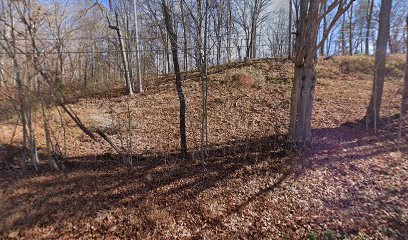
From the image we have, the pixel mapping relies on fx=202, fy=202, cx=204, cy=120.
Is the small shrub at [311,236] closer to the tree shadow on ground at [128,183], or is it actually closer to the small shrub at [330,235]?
the small shrub at [330,235]

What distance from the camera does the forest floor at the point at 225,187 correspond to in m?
3.16

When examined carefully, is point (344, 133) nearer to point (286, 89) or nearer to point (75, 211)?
point (286, 89)

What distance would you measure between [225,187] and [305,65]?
137 inches

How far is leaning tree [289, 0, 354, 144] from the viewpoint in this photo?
459cm

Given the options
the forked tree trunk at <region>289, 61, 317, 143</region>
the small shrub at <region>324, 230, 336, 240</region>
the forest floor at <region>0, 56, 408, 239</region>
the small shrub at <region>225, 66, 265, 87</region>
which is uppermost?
the small shrub at <region>225, 66, 265, 87</region>

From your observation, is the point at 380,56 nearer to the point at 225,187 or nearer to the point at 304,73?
the point at 304,73

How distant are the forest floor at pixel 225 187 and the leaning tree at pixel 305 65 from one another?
637mm

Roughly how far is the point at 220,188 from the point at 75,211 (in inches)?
104

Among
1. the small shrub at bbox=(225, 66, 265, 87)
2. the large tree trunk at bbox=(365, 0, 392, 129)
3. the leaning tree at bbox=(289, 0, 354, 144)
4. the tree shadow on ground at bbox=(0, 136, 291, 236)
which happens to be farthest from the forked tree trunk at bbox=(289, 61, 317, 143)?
the small shrub at bbox=(225, 66, 265, 87)

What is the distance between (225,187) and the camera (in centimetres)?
417

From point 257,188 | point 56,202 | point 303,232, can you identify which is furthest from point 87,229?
point 303,232

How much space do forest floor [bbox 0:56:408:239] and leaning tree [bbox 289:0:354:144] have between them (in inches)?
25.1

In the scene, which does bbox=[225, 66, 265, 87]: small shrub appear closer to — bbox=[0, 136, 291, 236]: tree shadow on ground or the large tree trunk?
the large tree trunk

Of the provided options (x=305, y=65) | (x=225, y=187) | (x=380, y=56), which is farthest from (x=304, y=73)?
(x=380, y=56)
